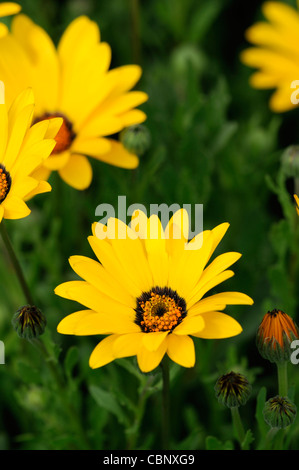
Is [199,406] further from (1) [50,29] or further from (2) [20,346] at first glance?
(1) [50,29]

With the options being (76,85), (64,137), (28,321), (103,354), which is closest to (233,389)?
(103,354)

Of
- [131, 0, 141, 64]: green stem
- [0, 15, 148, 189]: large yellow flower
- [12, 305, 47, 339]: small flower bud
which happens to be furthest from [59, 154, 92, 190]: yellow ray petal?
[131, 0, 141, 64]: green stem

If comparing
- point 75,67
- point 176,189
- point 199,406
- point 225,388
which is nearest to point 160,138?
point 176,189

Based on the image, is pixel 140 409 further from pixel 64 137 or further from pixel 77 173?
pixel 64 137

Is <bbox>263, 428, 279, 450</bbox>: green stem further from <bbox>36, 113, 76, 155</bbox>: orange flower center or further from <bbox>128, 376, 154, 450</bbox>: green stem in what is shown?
<bbox>36, 113, 76, 155</bbox>: orange flower center
